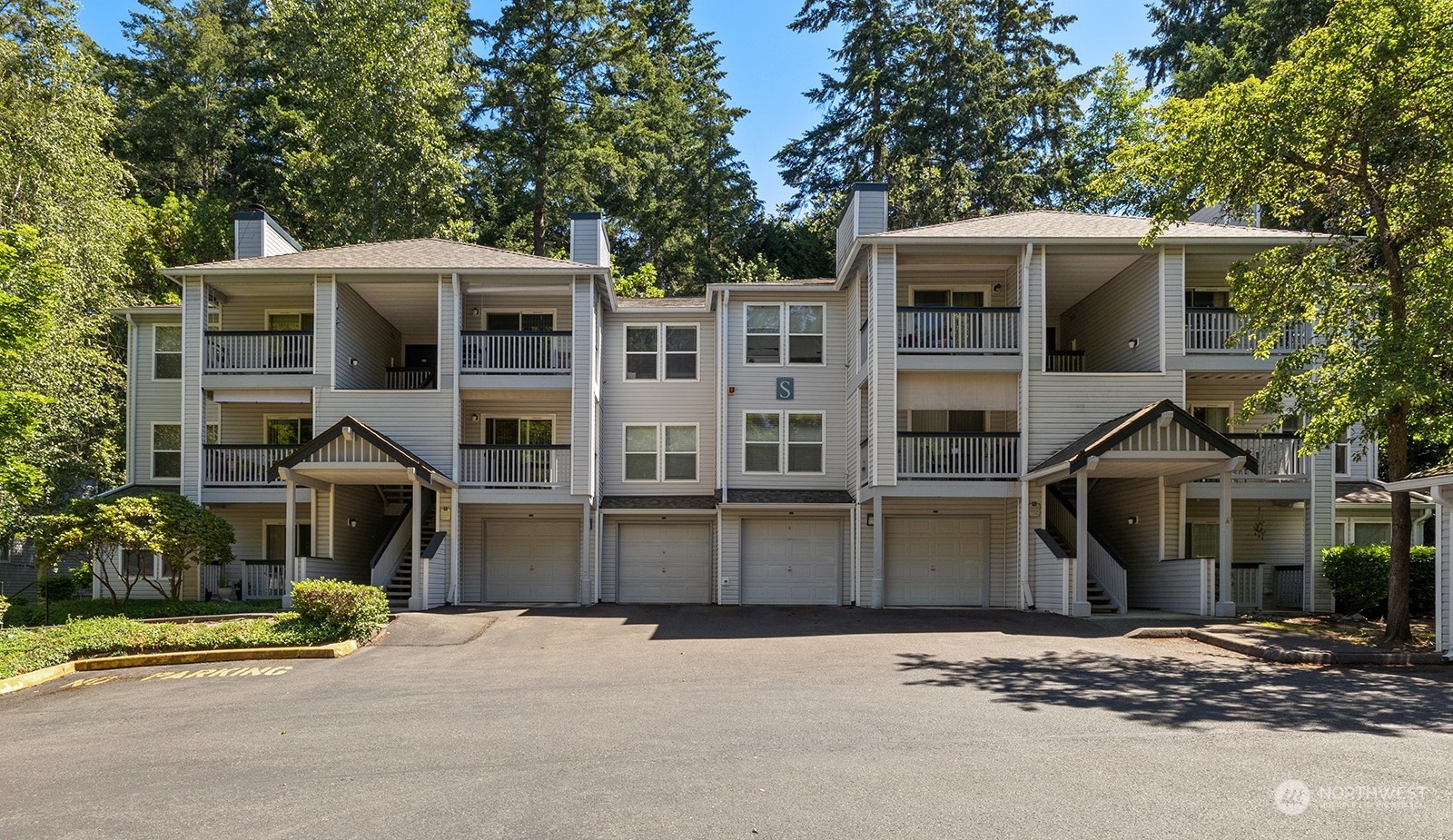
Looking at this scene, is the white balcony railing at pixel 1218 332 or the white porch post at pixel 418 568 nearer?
the white porch post at pixel 418 568

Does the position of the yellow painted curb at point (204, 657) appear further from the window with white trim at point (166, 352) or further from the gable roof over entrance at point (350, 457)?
the window with white trim at point (166, 352)

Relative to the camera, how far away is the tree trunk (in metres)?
15.4

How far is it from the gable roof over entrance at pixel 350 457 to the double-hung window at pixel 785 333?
852 cm

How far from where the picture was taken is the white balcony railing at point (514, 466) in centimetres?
2241

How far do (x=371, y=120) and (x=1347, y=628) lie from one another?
28.9 metres

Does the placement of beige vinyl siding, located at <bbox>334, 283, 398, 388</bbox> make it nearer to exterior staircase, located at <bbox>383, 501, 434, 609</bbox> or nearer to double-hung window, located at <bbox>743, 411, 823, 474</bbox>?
exterior staircase, located at <bbox>383, 501, 434, 609</bbox>

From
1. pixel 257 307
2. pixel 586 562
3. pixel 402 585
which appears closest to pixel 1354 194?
pixel 586 562

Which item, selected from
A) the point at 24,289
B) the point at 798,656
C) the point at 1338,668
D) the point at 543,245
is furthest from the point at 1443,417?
the point at 543,245

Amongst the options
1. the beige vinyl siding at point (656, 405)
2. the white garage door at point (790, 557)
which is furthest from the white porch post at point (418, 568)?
the white garage door at point (790, 557)

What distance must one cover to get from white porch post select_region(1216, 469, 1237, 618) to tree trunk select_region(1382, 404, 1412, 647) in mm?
3225

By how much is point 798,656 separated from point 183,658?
28.7 ft

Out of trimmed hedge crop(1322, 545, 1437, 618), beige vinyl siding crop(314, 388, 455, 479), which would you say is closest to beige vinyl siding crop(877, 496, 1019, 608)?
trimmed hedge crop(1322, 545, 1437, 618)

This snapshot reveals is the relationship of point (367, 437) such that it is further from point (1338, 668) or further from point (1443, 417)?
point (1443, 417)

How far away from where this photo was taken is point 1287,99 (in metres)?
15.2
